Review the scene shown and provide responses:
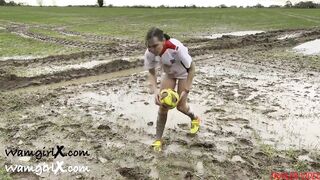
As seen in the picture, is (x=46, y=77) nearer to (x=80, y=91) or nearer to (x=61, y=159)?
(x=80, y=91)

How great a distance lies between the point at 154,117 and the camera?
8391mm

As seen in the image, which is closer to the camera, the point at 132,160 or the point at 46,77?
the point at 132,160

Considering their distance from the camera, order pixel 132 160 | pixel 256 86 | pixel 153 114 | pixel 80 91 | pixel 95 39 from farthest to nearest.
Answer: pixel 95 39 → pixel 256 86 → pixel 80 91 → pixel 153 114 → pixel 132 160

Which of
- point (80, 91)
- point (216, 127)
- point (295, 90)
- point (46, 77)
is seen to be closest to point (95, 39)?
point (46, 77)

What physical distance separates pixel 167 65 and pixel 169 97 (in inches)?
18.2

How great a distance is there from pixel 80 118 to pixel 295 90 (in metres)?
5.28

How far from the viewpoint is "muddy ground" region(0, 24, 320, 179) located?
6.23 m

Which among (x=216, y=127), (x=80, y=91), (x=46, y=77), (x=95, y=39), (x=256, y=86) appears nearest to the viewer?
(x=216, y=127)

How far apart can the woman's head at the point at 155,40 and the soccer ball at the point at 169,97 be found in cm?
69

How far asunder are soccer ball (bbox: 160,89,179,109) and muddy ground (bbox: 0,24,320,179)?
2.59ft

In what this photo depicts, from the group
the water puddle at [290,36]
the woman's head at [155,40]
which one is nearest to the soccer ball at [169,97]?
the woman's head at [155,40]

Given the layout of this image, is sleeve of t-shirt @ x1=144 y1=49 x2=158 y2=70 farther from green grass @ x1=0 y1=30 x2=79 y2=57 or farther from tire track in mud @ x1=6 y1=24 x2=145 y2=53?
green grass @ x1=0 y1=30 x2=79 y2=57

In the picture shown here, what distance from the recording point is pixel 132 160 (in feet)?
20.7

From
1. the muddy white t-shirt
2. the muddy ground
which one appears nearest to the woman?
the muddy white t-shirt
